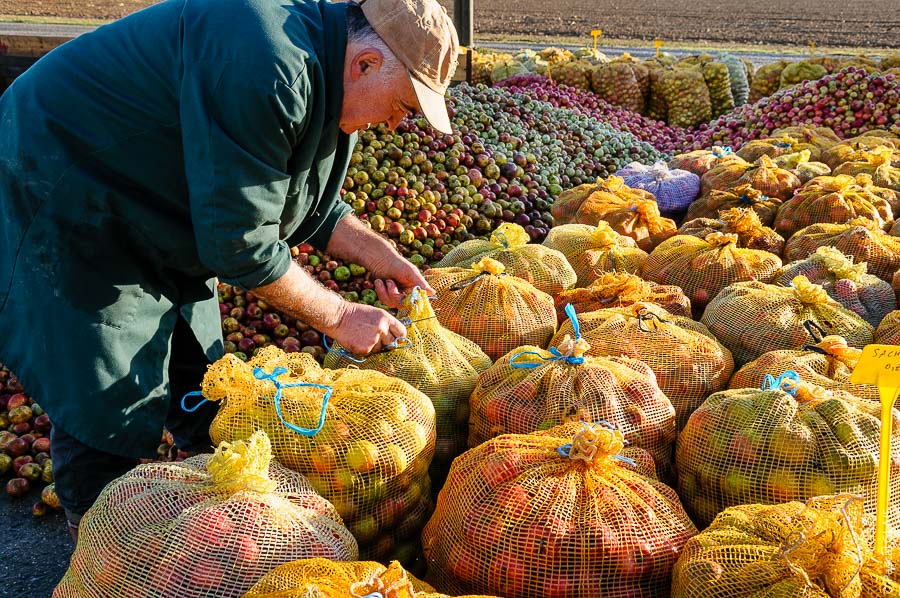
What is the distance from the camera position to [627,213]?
4109 mm

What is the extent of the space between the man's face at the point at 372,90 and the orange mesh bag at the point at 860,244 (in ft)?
7.66

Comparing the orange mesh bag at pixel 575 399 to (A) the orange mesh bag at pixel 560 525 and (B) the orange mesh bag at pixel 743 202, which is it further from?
(B) the orange mesh bag at pixel 743 202

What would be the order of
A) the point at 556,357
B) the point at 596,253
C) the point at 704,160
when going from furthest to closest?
the point at 704,160
the point at 596,253
the point at 556,357

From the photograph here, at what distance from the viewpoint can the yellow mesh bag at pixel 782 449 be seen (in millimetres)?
1741

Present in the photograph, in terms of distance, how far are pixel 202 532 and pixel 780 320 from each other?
207 cm

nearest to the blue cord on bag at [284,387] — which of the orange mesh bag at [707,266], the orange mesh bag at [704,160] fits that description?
the orange mesh bag at [707,266]

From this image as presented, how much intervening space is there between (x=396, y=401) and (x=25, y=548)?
178 centimetres

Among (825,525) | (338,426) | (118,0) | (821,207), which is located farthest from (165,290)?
(118,0)

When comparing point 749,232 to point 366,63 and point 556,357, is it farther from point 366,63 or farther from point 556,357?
point 366,63

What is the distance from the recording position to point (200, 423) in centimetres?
279

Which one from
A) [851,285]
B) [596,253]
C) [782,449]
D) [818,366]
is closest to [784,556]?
[782,449]

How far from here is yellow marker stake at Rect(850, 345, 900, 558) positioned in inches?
51.6

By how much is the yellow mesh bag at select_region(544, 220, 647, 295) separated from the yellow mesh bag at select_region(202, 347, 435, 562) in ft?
5.34

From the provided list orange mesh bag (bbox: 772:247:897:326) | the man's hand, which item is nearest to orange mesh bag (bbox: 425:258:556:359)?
the man's hand
